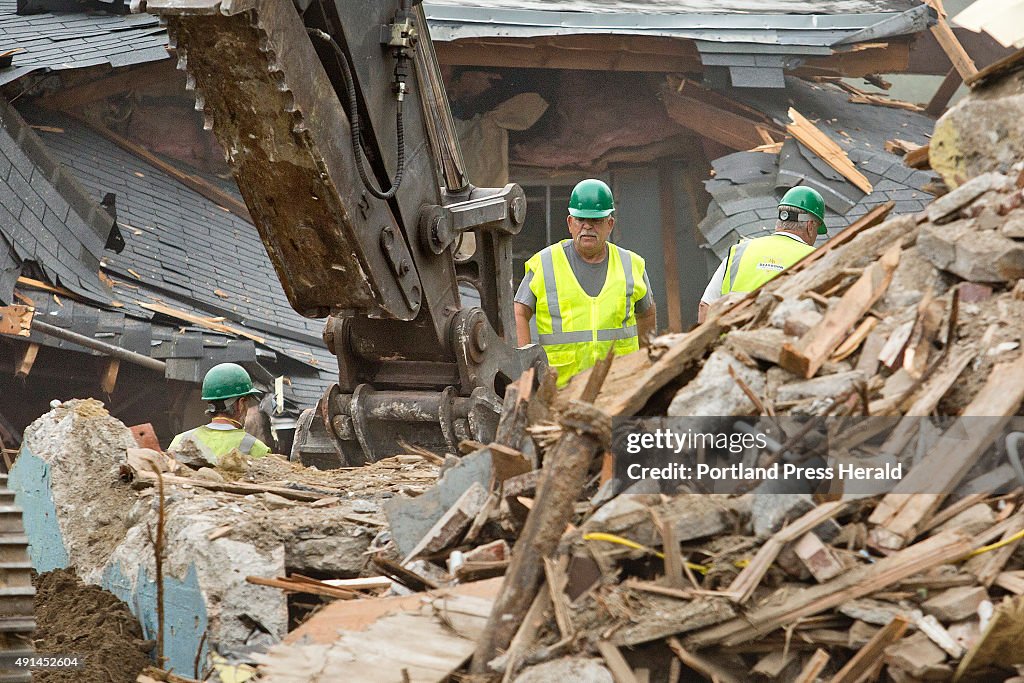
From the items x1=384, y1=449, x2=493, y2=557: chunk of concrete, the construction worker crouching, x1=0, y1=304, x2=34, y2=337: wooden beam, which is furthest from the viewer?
x1=0, y1=304, x2=34, y2=337: wooden beam

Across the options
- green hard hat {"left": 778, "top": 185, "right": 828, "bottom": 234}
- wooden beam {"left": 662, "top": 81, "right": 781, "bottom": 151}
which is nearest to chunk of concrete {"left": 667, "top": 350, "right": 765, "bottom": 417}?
green hard hat {"left": 778, "top": 185, "right": 828, "bottom": 234}

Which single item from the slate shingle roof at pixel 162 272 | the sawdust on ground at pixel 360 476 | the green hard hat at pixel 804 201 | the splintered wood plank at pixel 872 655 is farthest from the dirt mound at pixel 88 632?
the slate shingle roof at pixel 162 272

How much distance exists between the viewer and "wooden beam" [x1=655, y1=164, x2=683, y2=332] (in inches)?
542

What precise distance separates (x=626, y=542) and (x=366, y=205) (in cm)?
303

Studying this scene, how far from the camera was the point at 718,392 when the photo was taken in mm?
3943

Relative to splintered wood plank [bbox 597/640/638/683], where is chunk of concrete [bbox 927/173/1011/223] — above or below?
above

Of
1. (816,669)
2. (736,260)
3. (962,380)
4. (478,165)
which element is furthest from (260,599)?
(478,165)

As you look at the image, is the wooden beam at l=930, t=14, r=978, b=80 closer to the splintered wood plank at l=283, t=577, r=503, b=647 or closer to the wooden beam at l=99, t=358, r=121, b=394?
the wooden beam at l=99, t=358, r=121, b=394

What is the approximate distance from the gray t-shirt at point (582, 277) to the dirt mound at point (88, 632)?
271 cm

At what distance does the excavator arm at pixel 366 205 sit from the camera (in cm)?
544

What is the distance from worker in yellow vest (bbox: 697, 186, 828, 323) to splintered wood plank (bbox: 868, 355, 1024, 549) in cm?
250

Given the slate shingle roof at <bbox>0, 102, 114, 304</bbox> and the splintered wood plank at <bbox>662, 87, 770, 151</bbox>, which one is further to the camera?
the splintered wood plank at <bbox>662, 87, 770, 151</bbox>

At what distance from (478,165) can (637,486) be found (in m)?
10.5

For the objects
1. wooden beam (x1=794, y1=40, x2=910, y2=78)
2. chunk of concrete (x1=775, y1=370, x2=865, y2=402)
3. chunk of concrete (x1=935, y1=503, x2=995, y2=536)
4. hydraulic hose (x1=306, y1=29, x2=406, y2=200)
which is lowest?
chunk of concrete (x1=935, y1=503, x2=995, y2=536)
